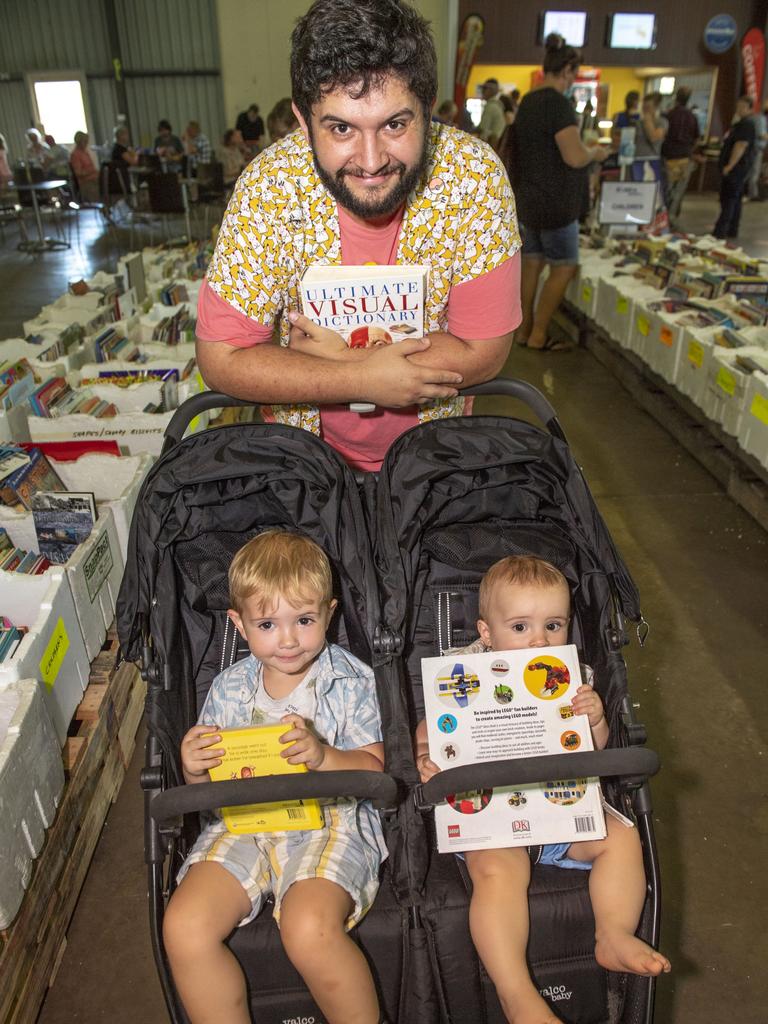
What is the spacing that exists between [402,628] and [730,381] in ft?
8.90

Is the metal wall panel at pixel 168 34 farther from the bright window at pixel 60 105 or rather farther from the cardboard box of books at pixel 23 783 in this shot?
the cardboard box of books at pixel 23 783

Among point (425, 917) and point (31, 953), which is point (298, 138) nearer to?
point (425, 917)

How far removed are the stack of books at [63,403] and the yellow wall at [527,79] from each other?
46.1 feet

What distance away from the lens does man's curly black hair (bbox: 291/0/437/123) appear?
51.3 inches

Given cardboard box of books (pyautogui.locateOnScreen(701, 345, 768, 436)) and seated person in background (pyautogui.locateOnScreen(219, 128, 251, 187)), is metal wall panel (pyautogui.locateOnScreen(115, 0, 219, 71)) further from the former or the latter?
cardboard box of books (pyautogui.locateOnScreen(701, 345, 768, 436))

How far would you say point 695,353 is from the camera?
407 cm

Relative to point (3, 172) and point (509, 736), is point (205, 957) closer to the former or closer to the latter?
point (509, 736)

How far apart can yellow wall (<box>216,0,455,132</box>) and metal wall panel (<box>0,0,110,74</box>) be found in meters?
4.05

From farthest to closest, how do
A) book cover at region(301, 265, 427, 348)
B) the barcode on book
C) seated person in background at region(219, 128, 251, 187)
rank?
seated person in background at region(219, 128, 251, 187) < book cover at region(301, 265, 427, 348) < the barcode on book

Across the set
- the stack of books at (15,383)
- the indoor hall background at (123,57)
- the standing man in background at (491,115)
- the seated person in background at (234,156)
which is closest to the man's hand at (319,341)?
the stack of books at (15,383)

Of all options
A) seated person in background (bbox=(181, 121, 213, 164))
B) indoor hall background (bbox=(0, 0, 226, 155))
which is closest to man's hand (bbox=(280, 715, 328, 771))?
seated person in background (bbox=(181, 121, 213, 164))

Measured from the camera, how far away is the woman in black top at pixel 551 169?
5.07 m

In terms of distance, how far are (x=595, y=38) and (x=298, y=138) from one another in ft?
51.7

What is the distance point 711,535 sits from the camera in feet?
11.9
